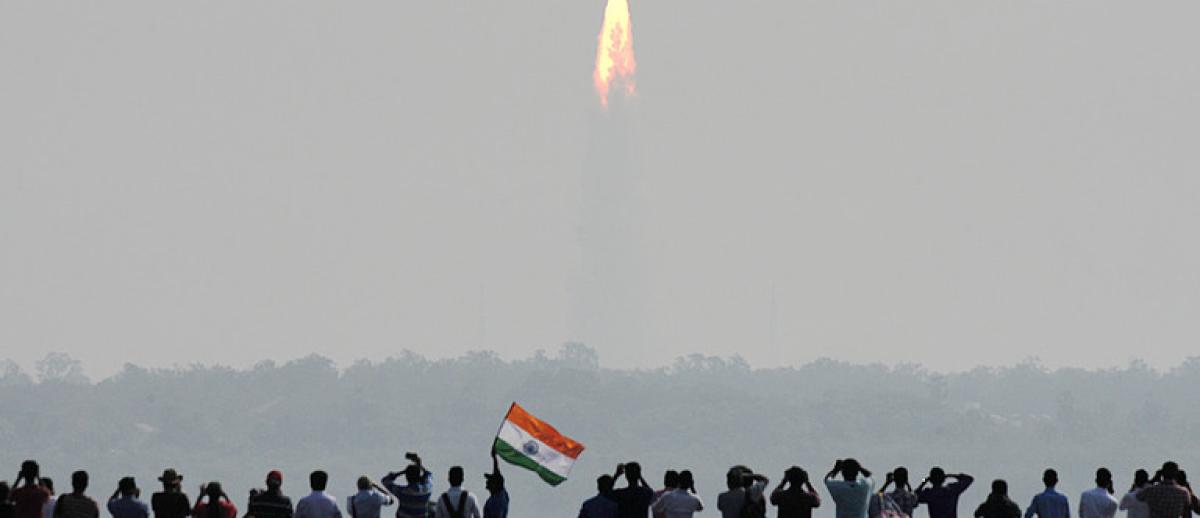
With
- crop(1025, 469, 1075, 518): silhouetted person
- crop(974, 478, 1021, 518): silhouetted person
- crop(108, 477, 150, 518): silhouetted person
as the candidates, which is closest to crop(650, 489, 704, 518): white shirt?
crop(974, 478, 1021, 518): silhouetted person

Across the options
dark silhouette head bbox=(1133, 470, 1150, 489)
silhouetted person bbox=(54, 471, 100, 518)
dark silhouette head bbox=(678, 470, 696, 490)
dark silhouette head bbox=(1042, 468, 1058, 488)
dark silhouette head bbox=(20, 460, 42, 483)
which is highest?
dark silhouette head bbox=(1133, 470, 1150, 489)

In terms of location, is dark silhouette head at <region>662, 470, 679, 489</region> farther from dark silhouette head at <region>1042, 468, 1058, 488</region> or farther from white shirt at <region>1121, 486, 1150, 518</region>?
white shirt at <region>1121, 486, 1150, 518</region>

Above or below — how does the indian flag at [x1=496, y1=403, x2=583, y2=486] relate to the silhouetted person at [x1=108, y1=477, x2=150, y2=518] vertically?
above

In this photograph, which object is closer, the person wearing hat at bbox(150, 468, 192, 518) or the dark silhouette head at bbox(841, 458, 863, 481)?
the person wearing hat at bbox(150, 468, 192, 518)

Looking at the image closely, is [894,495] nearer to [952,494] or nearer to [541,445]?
[952,494]

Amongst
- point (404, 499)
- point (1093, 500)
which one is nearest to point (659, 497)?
point (404, 499)

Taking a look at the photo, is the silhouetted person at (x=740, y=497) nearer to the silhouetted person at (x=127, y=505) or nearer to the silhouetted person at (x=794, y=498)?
the silhouetted person at (x=794, y=498)
